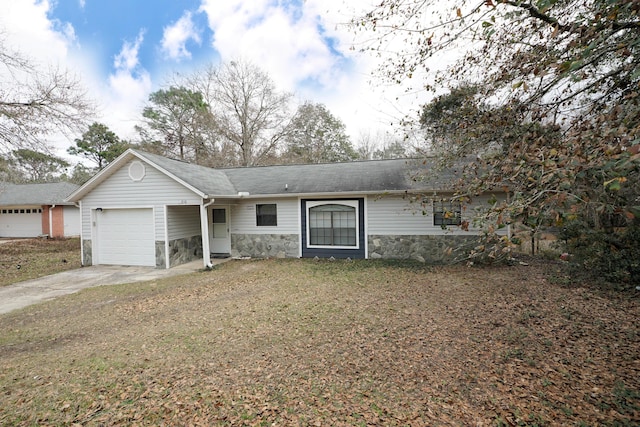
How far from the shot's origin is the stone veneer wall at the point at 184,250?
10.5 metres

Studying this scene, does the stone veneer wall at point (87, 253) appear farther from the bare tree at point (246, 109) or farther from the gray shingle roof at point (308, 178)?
the bare tree at point (246, 109)

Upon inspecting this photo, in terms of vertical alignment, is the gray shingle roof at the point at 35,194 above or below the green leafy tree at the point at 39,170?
below

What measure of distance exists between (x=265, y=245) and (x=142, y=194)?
4.45m

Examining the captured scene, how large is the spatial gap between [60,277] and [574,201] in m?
12.1

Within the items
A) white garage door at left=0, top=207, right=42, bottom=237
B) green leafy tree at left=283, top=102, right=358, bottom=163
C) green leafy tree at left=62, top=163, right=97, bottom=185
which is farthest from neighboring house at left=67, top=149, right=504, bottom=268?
green leafy tree at left=62, top=163, right=97, bottom=185

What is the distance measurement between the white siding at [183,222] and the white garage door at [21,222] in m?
15.9

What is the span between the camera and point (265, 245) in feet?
38.3

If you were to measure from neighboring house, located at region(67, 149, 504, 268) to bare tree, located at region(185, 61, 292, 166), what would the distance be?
12.9 m

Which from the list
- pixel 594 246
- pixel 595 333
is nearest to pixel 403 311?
pixel 595 333

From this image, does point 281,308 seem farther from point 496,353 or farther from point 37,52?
point 37,52

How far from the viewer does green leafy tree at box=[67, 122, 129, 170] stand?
2727 cm

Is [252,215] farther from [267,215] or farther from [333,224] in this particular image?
[333,224]

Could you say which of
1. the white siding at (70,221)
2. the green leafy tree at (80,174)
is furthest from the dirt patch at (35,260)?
the green leafy tree at (80,174)

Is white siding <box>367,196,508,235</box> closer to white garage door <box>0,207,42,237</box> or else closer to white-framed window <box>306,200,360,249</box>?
white-framed window <box>306,200,360,249</box>
